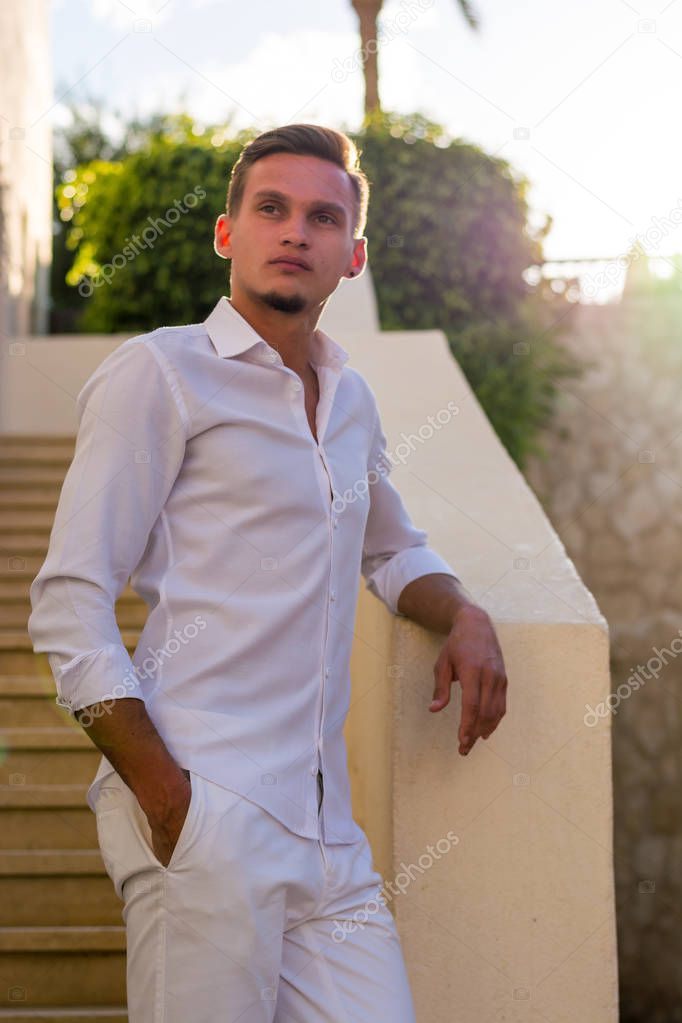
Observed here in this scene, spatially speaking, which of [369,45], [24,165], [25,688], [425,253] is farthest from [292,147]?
[369,45]

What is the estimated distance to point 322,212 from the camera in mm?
2307

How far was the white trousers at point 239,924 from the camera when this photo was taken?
181 cm

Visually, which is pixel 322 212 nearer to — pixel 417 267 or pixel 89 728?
pixel 89 728

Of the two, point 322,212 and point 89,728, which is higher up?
point 322,212

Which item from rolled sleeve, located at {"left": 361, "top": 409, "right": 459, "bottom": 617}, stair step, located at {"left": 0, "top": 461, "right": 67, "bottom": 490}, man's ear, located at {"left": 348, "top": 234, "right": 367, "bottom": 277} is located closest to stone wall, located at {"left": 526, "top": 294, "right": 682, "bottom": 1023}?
stair step, located at {"left": 0, "top": 461, "right": 67, "bottom": 490}

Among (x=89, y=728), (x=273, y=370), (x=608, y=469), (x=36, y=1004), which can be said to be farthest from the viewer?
(x=608, y=469)

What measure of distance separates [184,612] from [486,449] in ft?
7.57

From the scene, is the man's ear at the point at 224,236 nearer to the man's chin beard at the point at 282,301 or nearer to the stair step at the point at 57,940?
the man's chin beard at the point at 282,301

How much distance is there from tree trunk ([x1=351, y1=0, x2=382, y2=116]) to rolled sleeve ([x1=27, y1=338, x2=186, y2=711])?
1057 centimetres

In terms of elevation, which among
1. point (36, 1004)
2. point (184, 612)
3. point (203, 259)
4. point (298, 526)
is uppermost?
point (203, 259)

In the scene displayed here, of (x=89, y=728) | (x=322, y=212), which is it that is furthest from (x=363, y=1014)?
(x=322, y=212)

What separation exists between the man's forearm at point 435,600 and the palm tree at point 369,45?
9.94m

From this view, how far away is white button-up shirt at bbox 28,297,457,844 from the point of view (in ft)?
6.19

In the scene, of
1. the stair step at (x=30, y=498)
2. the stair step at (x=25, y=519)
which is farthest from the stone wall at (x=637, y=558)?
the stair step at (x=25, y=519)
